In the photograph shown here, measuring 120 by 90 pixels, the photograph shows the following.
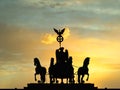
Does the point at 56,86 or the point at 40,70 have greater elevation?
the point at 40,70

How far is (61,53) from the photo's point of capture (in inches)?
2702

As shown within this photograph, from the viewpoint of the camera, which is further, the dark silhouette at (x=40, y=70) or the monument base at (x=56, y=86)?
the monument base at (x=56, y=86)

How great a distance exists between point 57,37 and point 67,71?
309 centimetres

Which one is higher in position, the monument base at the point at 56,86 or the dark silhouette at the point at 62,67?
the dark silhouette at the point at 62,67

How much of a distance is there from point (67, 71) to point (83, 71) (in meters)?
1.41

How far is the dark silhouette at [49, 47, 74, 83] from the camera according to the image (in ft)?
225

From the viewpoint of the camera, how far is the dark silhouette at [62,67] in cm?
6869

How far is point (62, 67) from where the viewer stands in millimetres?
69312

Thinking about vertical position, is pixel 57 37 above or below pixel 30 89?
above

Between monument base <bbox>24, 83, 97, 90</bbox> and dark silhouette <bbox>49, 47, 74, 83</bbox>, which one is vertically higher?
dark silhouette <bbox>49, 47, 74, 83</bbox>

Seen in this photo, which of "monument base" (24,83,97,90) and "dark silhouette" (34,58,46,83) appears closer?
"dark silhouette" (34,58,46,83)

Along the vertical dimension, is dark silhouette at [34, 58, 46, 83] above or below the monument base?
above

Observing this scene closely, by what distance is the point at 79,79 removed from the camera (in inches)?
2739

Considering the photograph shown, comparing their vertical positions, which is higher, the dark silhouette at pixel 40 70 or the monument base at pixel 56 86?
the dark silhouette at pixel 40 70
